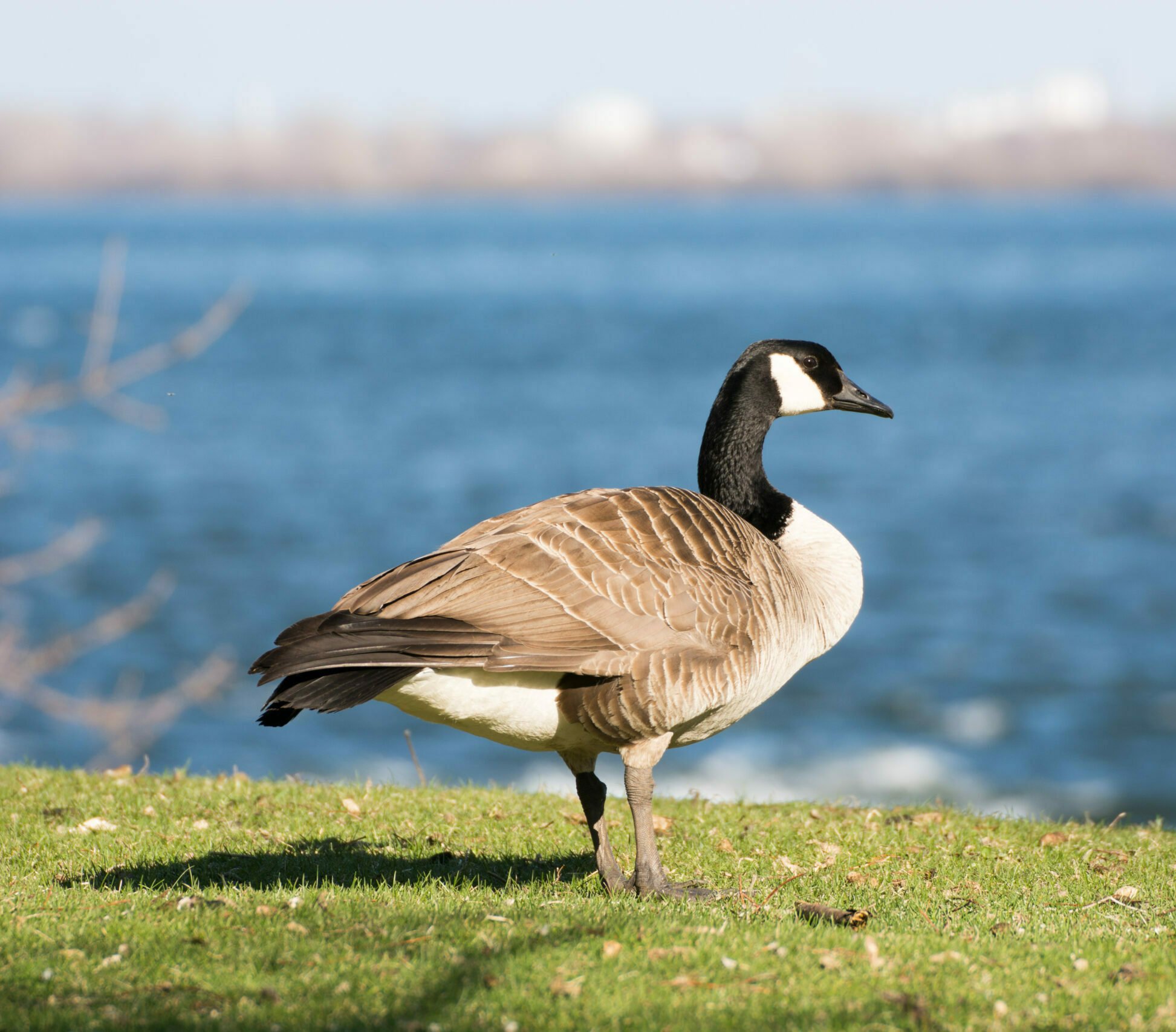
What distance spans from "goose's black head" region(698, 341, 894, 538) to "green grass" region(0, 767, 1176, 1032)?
193cm

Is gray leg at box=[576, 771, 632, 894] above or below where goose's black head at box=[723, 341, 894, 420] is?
below

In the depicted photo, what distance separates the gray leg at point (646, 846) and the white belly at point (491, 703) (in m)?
0.24

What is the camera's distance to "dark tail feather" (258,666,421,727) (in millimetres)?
5121

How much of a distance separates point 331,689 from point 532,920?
118 cm

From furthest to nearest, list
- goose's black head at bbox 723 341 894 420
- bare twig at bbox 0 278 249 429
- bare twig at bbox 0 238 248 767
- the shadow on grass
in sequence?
1. bare twig at bbox 0 238 248 767
2. bare twig at bbox 0 278 249 429
3. goose's black head at bbox 723 341 894 420
4. the shadow on grass

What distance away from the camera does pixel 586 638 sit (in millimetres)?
5625

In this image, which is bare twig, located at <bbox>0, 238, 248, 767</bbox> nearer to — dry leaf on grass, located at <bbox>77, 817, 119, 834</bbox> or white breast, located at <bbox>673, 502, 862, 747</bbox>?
dry leaf on grass, located at <bbox>77, 817, 119, 834</bbox>

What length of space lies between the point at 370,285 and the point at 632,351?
53.0 metres

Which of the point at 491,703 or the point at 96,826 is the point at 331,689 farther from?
the point at 96,826

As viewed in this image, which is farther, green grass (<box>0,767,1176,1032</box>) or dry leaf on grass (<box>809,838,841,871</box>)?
dry leaf on grass (<box>809,838,841,871</box>)

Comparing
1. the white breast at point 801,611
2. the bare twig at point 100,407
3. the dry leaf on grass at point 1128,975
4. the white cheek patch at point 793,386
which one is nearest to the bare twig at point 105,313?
the bare twig at point 100,407

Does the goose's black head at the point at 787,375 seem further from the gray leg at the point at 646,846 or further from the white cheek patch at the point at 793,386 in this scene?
the gray leg at the point at 646,846

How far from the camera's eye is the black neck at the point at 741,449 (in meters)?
7.37

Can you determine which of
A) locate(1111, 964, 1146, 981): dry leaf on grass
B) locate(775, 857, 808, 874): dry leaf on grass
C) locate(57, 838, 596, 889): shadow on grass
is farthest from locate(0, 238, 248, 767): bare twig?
locate(1111, 964, 1146, 981): dry leaf on grass
